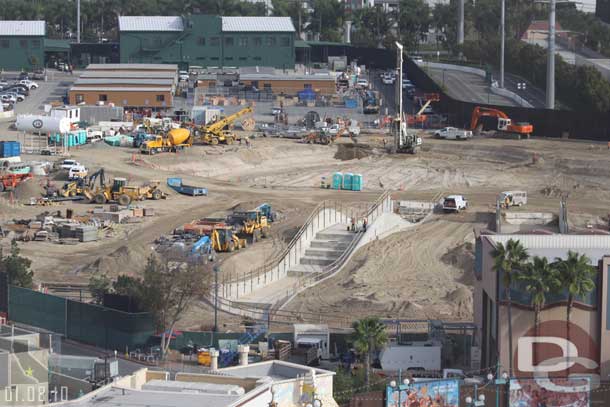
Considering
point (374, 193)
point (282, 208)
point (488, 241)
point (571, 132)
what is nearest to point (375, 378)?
point (488, 241)

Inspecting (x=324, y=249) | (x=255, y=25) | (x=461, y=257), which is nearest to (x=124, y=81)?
(x=255, y=25)

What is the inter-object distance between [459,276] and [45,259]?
13468 mm

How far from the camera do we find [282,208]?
62.9 metres

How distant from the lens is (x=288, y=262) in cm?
5347

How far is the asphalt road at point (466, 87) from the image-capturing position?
9794 cm

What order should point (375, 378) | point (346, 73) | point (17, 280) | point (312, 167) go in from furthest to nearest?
1. point (346, 73)
2. point (312, 167)
3. point (17, 280)
4. point (375, 378)

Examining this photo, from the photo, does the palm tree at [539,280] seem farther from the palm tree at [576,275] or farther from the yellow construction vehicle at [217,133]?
the yellow construction vehicle at [217,133]

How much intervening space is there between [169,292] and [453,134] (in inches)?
1720

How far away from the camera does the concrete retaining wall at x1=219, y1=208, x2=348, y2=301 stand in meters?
49.9

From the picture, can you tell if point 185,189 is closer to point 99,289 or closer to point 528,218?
point 528,218

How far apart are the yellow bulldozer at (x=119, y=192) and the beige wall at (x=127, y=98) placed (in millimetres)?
31542

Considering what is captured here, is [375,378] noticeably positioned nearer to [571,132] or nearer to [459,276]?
[459,276]

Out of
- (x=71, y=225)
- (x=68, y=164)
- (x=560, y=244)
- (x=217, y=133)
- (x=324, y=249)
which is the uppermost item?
(x=560, y=244)

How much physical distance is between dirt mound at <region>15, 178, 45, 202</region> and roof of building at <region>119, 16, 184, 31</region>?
49.7 metres
